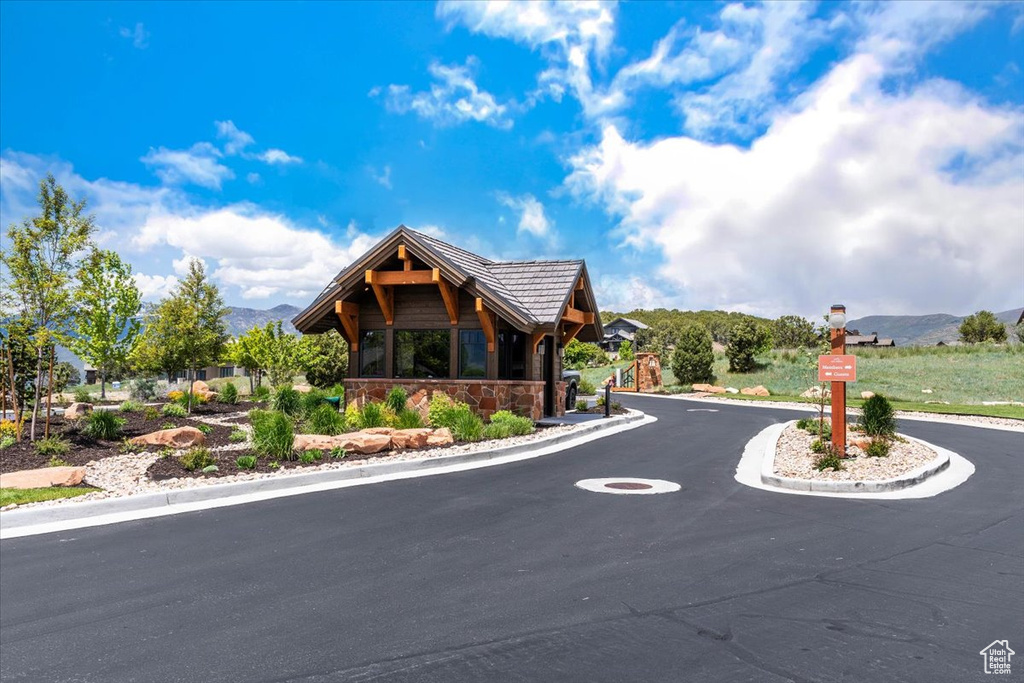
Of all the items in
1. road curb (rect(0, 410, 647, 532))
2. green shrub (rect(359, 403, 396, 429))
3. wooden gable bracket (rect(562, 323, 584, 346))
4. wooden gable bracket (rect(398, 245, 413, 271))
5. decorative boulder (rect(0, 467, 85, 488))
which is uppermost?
wooden gable bracket (rect(398, 245, 413, 271))

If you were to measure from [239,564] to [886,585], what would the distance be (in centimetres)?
596

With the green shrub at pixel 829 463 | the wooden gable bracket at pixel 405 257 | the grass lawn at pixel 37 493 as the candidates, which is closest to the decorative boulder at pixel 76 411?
the wooden gable bracket at pixel 405 257

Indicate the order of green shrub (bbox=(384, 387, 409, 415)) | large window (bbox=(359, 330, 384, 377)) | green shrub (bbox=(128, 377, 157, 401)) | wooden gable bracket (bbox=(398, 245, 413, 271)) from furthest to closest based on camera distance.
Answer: green shrub (bbox=(128, 377, 157, 401)), large window (bbox=(359, 330, 384, 377)), wooden gable bracket (bbox=(398, 245, 413, 271)), green shrub (bbox=(384, 387, 409, 415))

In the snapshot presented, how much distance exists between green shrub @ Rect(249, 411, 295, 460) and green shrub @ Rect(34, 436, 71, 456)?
3.48 metres

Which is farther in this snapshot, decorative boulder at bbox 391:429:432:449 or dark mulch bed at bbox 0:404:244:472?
decorative boulder at bbox 391:429:432:449

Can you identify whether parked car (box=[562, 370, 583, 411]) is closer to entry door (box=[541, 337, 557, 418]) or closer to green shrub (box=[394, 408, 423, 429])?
entry door (box=[541, 337, 557, 418])

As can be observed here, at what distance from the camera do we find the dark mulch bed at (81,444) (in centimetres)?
1131

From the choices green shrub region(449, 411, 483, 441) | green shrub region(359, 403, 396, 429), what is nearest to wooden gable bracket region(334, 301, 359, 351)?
green shrub region(359, 403, 396, 429)

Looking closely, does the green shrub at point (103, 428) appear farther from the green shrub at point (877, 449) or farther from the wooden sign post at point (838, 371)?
the green shrub at point (877, 449)

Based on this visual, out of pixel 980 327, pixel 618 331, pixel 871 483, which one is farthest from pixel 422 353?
pixel 618 331

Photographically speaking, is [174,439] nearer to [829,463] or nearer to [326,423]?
[326,423]

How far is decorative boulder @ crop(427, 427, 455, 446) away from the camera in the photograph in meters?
13.6

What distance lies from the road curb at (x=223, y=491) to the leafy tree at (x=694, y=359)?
30170 millimetres

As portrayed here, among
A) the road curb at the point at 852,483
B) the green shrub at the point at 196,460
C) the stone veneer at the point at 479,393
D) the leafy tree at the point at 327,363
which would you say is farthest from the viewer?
the leafy tree at the point at 327,363
